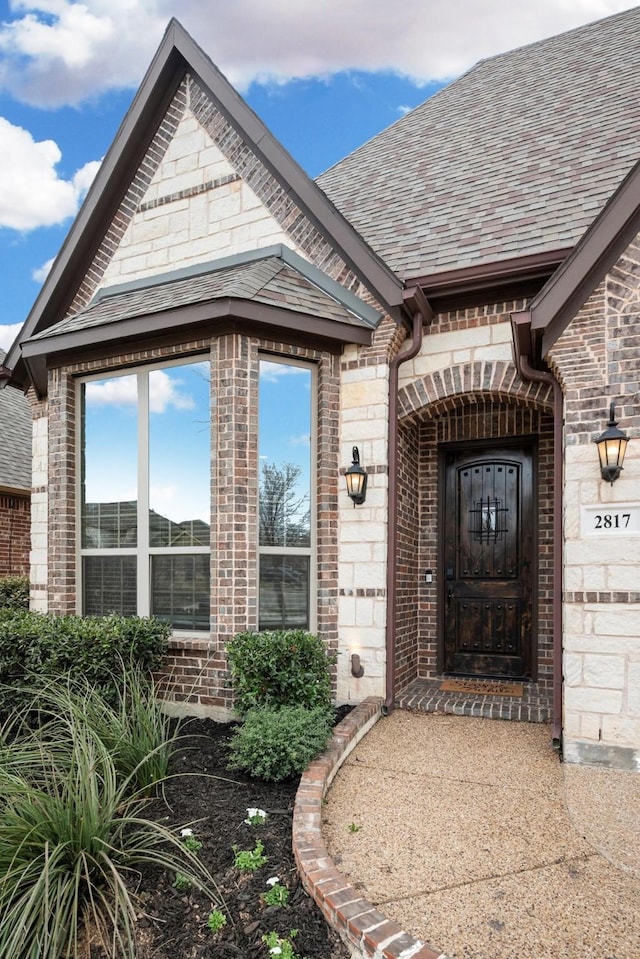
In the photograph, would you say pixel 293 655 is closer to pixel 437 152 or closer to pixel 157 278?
pixel 157 278

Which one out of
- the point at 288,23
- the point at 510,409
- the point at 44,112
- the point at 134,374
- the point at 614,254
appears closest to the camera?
the point at 614,254

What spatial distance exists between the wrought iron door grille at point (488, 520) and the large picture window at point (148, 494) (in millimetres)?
2863

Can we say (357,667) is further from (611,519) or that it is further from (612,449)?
(612,449)

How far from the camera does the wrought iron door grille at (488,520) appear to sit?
649cm

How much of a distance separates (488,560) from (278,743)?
11.0ft

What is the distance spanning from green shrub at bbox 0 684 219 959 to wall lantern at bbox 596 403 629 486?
3.47 m

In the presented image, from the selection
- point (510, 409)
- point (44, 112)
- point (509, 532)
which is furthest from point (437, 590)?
point (44, 112)

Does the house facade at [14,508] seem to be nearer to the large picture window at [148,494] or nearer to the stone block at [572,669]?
the large picture window at [148,494]

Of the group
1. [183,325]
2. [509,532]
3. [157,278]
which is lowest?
[509,532]

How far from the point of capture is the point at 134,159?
6.70m

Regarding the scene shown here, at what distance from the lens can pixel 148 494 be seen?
19.0 ft

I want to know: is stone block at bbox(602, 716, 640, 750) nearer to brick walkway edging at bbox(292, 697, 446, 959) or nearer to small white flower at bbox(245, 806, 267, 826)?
brick walkway edging at bbox(292, 697, 446, 959)

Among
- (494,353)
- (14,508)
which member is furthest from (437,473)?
(14,508)

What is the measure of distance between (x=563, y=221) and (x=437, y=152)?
3.07 metres
